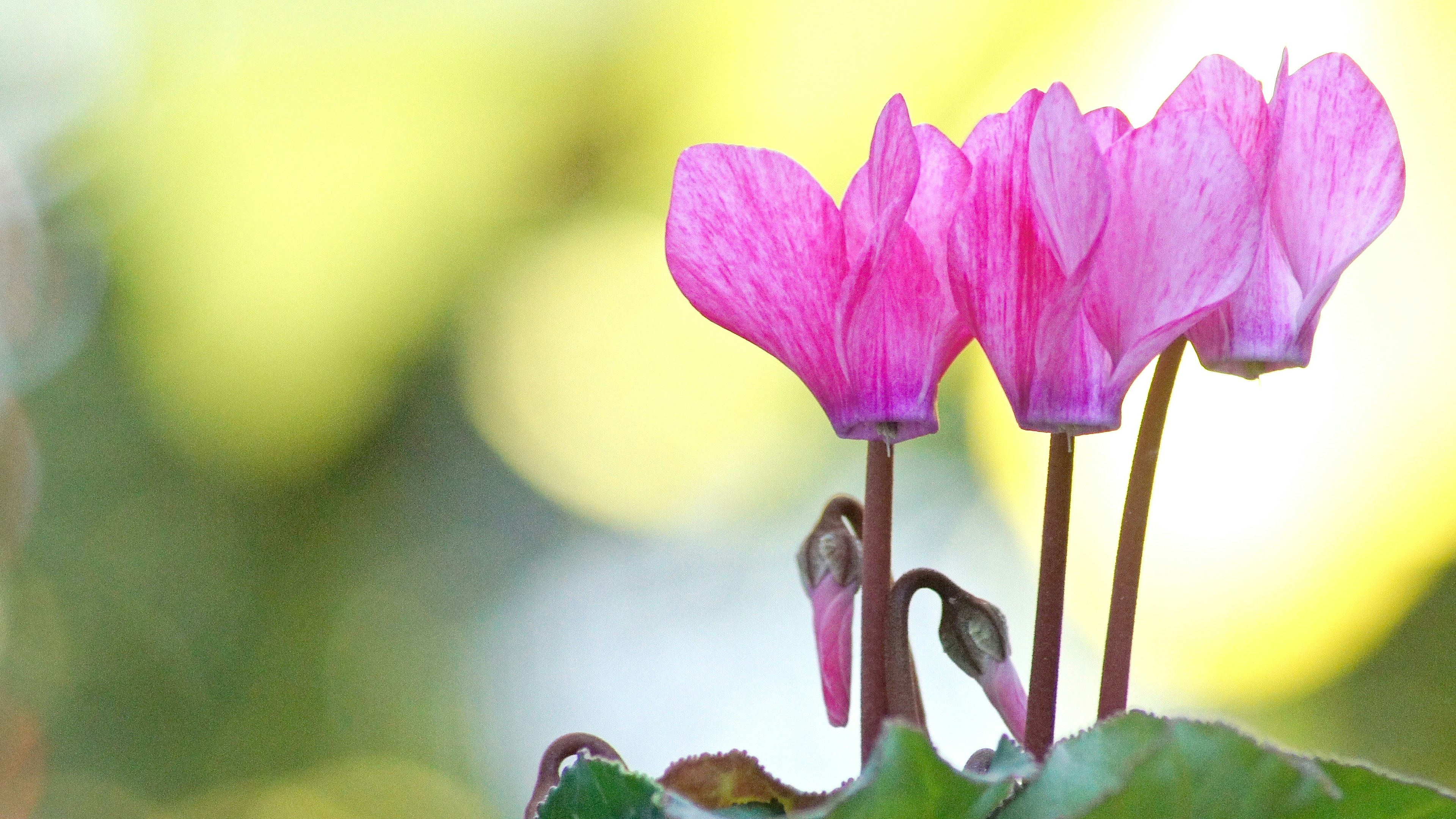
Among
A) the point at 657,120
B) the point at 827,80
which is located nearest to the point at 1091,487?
the point at 827,80

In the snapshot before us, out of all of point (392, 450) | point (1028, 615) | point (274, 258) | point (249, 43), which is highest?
point (249, 43)

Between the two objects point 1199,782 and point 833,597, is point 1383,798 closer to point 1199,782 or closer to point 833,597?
point 1199,782

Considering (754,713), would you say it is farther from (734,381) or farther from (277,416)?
(277,416)

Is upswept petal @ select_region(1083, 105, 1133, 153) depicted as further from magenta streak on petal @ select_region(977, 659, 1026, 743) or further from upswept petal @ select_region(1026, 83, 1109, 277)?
magenta streak on petal @ select_region(977, 659, 1026, 743)

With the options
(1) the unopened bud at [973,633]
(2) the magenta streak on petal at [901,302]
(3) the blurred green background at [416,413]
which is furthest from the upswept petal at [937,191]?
(3) the blurred green background at [416,413]

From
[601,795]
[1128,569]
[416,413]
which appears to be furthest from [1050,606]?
[416,413]
